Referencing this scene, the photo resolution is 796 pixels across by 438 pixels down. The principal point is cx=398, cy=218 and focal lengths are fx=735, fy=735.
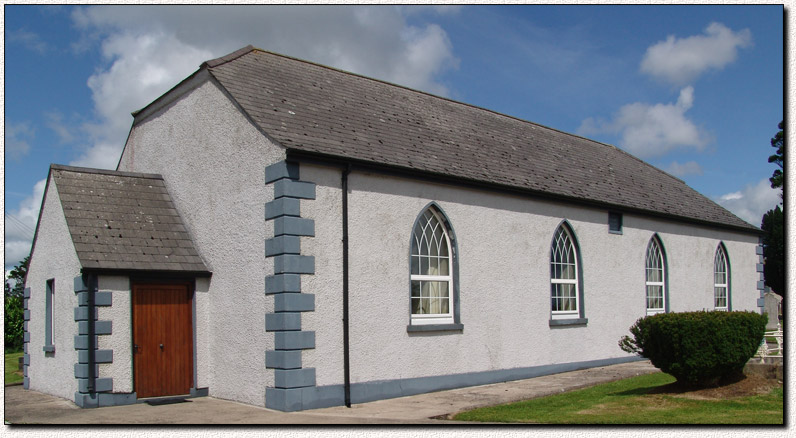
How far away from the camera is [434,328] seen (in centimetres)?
1416

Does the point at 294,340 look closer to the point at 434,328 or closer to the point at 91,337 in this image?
the point at 434,328

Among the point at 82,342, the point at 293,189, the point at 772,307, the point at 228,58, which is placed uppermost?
the point at 228,58

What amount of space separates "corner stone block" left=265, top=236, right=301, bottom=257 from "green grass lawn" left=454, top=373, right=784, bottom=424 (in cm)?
378

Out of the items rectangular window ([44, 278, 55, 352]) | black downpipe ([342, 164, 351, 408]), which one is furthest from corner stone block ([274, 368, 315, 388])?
rectangular window ([44, 278, 55, 352])

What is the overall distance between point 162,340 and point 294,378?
3.33 metres

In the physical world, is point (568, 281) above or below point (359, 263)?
below

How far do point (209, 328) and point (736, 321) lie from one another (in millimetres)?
9451

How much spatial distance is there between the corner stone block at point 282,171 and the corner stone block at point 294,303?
1.99m

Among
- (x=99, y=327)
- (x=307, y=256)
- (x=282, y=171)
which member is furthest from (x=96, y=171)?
(x=307, y=256)

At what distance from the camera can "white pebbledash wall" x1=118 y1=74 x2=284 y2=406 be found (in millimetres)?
12820

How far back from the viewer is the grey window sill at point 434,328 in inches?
543

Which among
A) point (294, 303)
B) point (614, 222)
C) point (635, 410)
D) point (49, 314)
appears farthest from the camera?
point (614, 222)

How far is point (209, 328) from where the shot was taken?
1421cm

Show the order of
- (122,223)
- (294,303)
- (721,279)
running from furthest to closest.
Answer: (721,279) < (122,223) < (294,303)
